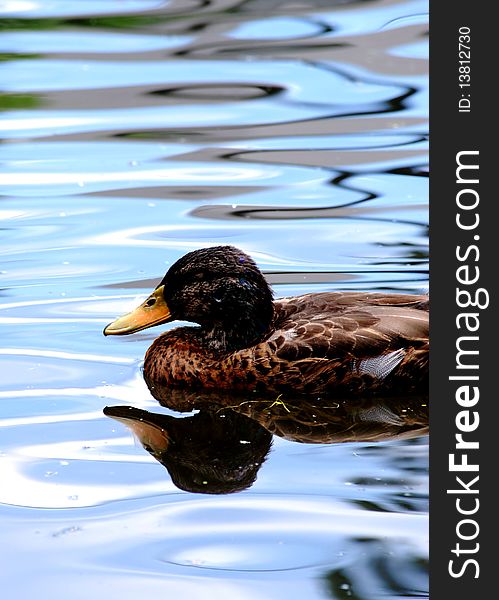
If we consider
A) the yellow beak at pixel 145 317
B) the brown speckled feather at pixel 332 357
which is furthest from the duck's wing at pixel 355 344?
the yellow beak at pixel 145 317

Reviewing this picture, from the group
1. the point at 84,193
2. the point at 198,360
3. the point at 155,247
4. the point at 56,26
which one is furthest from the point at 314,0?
the point at 198,360

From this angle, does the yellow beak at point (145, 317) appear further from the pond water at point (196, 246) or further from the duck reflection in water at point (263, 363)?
the pond water at point (196, 246)

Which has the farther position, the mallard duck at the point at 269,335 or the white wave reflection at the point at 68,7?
the white wave reflection at the point at 68,7

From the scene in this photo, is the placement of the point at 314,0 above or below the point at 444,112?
below

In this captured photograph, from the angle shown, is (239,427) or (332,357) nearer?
(239,427)

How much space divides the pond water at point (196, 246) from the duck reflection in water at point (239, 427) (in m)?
0.03

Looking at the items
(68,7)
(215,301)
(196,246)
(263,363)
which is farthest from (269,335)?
(68,7)

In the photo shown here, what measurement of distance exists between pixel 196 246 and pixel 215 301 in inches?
93.3

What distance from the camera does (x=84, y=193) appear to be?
13195 millimetres

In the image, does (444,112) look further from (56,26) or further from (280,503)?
(56,26)

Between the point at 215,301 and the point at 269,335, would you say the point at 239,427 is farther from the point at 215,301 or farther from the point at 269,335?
the point at 215,301

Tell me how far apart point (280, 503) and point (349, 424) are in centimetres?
134

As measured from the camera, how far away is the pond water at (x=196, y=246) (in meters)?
6.89

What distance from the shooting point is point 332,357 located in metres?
9.03
